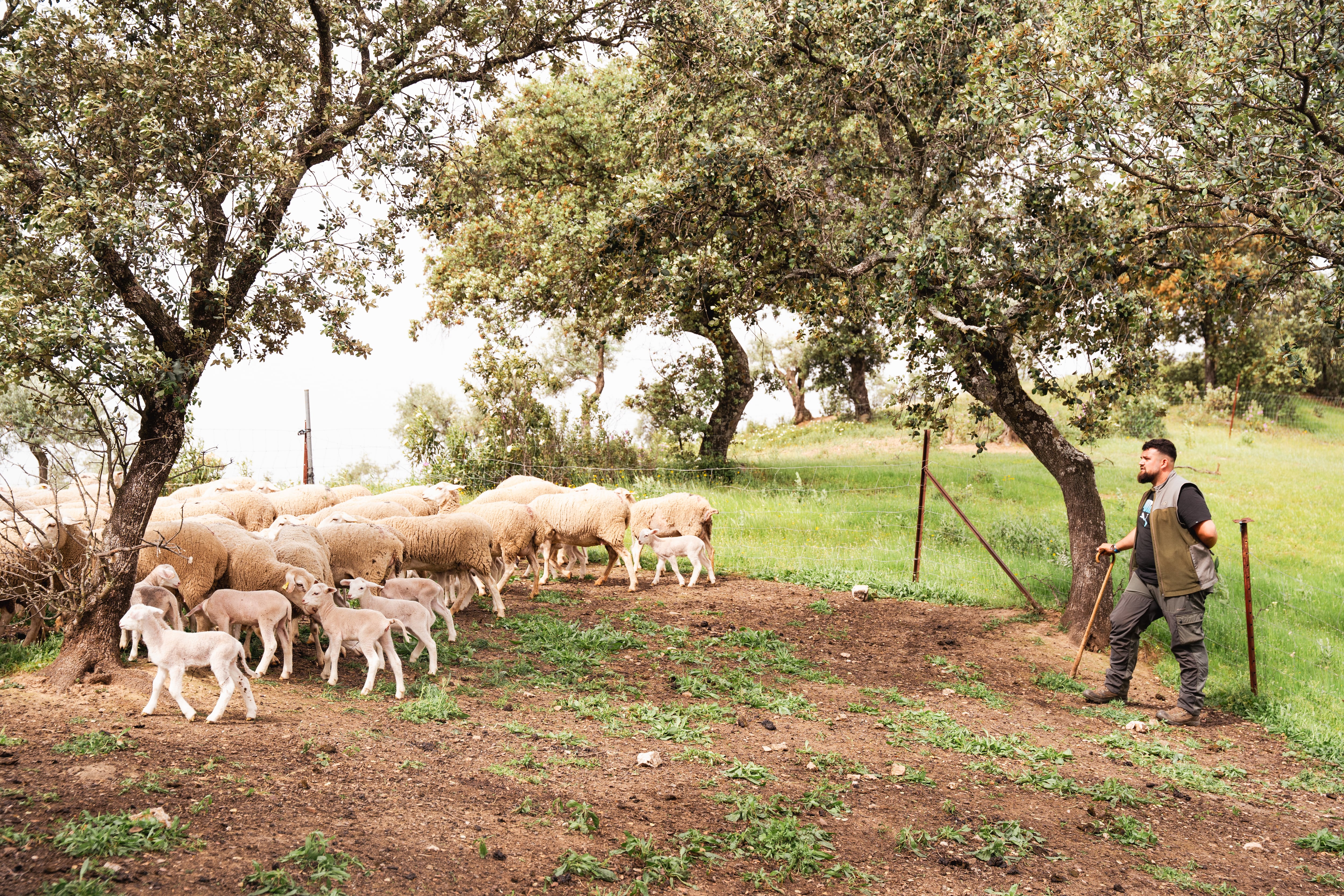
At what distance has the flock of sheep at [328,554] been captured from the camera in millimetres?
7395

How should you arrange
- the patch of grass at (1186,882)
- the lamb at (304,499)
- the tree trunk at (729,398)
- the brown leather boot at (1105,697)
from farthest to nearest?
the tree trunk at (729,398)
the lamb at (304,499)
the brown leather boot at (1105,697)
the patch of grass at (1186,882)

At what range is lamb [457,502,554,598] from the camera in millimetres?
12133

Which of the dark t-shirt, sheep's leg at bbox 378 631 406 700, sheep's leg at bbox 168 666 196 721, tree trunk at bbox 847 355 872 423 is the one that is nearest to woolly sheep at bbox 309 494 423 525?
sheep's leg at bbox 378 631 406 700

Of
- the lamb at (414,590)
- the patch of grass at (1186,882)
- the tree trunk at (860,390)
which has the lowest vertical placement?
the patch of grass at (1186,882)

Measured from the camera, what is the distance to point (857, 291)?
518 inches

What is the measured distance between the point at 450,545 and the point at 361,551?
1204 millimetres

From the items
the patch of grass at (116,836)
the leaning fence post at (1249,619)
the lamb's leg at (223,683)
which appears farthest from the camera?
the leaning fence post at (1249,619)

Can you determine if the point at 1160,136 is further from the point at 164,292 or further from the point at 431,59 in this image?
the point at 164,292

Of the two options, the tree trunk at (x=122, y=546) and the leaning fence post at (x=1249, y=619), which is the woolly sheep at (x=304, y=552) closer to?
the tree trunk at (x=122, y=546)

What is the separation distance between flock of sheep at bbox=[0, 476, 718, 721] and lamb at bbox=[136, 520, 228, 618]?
1 centimetres

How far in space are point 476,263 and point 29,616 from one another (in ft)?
50.3

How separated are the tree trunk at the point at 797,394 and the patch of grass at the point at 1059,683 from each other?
3251 centimetres

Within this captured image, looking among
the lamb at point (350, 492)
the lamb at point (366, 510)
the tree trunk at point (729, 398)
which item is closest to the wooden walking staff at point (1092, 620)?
the lamb at point (366, 510)

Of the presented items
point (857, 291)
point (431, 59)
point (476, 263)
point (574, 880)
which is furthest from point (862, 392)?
point (574, 880)
